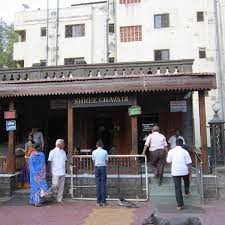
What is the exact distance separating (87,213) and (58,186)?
7.11ft

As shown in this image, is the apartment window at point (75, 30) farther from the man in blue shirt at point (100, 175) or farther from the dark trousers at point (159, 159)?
the man in blue shirt at point (100, 175)

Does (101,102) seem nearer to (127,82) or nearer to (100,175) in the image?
(127,82)

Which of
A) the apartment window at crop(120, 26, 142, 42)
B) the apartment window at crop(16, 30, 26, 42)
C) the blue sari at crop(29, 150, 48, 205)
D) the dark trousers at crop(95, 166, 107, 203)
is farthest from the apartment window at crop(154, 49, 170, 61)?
the dark trousers at crop(95, 166, 107, 203)

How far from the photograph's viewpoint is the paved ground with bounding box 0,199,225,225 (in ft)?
32.1

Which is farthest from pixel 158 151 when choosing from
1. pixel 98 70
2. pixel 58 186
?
pixel 98 70

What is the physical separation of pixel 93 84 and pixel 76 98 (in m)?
0.92

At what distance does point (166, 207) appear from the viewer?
11.3 m

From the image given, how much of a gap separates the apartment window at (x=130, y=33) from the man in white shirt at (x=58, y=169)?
71.2 ft

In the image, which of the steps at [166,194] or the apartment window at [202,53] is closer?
the steps at [166,194]

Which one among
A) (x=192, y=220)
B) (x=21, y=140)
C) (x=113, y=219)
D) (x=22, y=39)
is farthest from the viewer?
(x=22, y=39)

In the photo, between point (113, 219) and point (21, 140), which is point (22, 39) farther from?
point (113, 219)

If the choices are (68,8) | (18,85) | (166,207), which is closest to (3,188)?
(18,85)

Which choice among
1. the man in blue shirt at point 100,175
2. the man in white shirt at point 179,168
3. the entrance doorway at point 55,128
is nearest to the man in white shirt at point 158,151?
the man in white shirt at point 179,168

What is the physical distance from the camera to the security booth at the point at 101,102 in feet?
44.6
